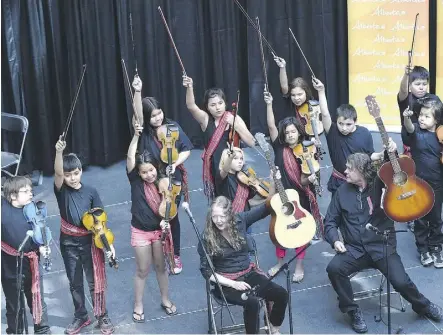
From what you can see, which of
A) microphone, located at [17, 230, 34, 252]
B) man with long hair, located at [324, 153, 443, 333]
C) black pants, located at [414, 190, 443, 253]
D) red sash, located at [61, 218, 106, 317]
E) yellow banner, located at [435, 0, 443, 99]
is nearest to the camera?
microphone, located at [17, 230, 34, 252]

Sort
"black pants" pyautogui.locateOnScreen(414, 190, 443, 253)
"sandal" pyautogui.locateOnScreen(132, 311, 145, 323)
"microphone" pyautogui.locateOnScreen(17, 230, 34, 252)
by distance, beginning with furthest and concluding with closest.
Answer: "black pants" pyautogui.locateOnScreen(414, 190, 443, 253)
"sandal" pyautogui.locateOnScreen(132, 311, 145, 323)
"microphone" pyautogui.locateOnScreen(17, 230, 34, 252)

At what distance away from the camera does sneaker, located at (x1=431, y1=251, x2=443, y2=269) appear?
645 centimetres

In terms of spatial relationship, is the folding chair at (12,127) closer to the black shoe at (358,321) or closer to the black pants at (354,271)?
the black pants at (354,271)

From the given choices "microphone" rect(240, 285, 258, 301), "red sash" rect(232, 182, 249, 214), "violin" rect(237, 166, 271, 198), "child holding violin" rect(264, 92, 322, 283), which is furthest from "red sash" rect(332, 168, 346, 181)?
"microphone" rect(240, 285, 258, 301)

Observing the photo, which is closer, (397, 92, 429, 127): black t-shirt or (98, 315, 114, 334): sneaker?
(98, 315, 114, 334): sneaker

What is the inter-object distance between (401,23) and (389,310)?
406 centimetres

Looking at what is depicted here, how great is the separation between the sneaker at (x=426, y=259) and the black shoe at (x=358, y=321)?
97cm

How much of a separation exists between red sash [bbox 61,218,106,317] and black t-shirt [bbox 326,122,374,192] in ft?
5.95

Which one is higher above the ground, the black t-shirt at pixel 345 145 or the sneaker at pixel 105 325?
the black t-shirt at pixel 345 145

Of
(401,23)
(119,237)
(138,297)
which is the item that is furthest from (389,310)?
(401,23)

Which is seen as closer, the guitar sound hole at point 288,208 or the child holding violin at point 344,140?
the guitar sound hole at point 288,208

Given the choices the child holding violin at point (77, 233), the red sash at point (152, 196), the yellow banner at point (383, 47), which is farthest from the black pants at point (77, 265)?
the yellow banner at point (383, 47)

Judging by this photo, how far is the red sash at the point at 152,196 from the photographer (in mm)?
5836

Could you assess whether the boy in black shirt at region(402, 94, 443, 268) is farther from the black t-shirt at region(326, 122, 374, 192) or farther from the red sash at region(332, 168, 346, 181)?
the red sash at region(332, 168, 346, 181)
